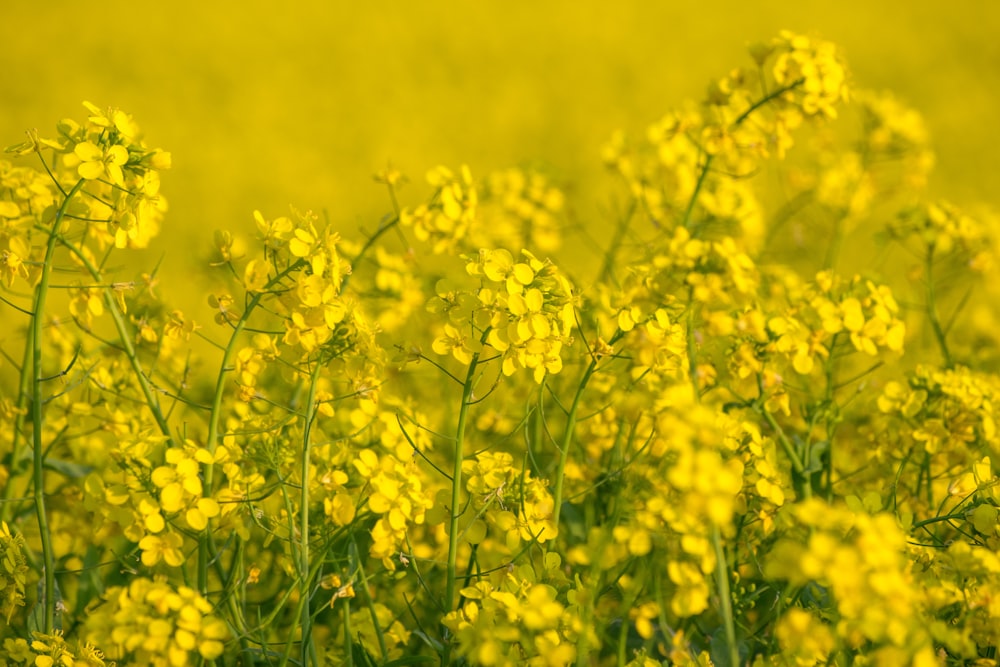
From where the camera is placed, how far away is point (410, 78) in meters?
6.74

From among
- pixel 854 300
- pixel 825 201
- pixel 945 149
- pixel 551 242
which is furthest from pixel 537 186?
pixel 945 149

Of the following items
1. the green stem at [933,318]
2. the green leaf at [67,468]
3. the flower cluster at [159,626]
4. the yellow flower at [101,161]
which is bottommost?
the flower cluster at [159,626]

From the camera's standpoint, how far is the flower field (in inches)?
43.4

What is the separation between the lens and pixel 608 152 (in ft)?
8.53

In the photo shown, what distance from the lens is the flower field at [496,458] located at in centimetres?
110

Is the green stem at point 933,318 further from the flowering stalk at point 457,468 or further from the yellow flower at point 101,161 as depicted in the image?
the yellow flower at point 101,161

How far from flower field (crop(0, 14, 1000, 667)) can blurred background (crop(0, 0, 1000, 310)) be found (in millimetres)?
3192

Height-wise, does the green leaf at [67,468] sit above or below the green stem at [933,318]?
below

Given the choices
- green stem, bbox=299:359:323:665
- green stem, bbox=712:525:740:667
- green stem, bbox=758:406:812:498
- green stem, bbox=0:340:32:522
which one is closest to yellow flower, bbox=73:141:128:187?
green stem, bbox=299:359:323:665

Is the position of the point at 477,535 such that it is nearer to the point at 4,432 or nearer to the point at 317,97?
the point at 4,432

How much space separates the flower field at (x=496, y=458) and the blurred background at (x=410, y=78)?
319 cm

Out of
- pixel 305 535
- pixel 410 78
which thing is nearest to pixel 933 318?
pixel 305 535

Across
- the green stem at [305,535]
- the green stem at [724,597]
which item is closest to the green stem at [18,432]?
the green stem at [305,535]

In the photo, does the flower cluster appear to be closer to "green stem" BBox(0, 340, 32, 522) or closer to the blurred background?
"green stem" BBox(0, 340, 32, 522)
